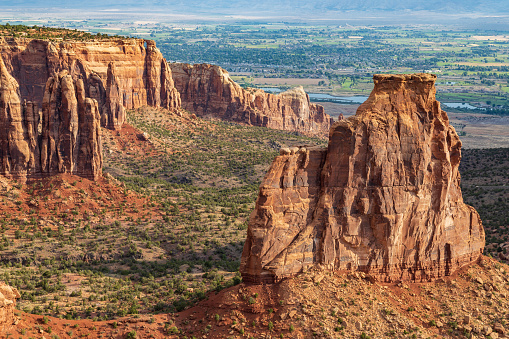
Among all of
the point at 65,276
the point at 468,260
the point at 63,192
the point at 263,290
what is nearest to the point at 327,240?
the point at 263,290

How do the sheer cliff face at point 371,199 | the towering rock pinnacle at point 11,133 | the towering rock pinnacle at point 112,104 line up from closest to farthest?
the sheer cliff face at point 371,199 → the towering rock pinnacle at point 11,133 → the towering rock pinnacle at point 112,104

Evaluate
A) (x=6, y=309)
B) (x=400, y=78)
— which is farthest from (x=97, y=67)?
(x=6, y=309)

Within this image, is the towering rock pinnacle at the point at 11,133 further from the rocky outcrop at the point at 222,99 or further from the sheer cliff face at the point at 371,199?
the rocky outcrop at the point at 222,99

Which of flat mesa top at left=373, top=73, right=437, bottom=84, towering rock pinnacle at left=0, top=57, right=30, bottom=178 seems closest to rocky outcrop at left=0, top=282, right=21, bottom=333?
flat mesa top at left=373, top=73, right=437, bottom=84

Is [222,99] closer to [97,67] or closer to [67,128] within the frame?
[97,67]

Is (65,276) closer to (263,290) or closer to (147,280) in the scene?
(147,280)

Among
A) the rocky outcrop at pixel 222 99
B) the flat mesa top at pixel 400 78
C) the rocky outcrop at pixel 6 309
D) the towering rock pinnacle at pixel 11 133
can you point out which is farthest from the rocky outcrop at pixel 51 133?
the rocky outcrop at pixel 222 99
